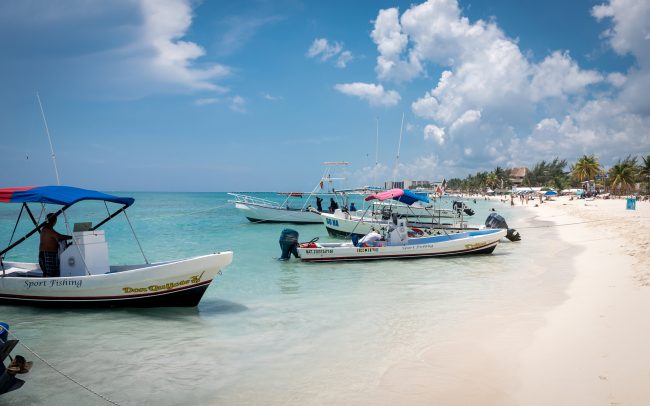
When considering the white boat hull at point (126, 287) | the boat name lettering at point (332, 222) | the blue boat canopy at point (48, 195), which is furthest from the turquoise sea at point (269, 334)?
the boat name lettering at point (332, 222)

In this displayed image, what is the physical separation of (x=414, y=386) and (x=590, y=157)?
8742 centimetres

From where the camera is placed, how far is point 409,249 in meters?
17.0

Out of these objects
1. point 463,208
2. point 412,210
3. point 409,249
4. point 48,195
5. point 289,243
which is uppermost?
point 48,195

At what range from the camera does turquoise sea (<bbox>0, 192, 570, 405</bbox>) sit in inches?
237

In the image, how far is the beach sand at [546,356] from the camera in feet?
17.6

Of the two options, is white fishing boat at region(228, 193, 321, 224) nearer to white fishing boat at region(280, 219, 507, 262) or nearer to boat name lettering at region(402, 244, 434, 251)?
white fishing boat at region(280, 219, 507, 262)

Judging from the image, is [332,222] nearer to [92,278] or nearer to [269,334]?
[92,278]

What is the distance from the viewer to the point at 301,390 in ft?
19.3

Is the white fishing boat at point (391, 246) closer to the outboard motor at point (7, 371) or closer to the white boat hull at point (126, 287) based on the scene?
the white boat hull at point (126, 287)

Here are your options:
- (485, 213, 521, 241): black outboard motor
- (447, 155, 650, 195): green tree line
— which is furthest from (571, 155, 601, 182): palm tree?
(485, 213, 521, 241): black outboard motor

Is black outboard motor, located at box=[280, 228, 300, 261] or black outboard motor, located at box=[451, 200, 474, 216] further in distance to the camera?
black outboard motor, located at box=[451, 200, 474, 216]

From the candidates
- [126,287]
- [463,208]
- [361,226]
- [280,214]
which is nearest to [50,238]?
[126,287]

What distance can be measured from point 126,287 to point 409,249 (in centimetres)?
1074

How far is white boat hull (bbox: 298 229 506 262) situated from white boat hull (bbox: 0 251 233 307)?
7305 mm
